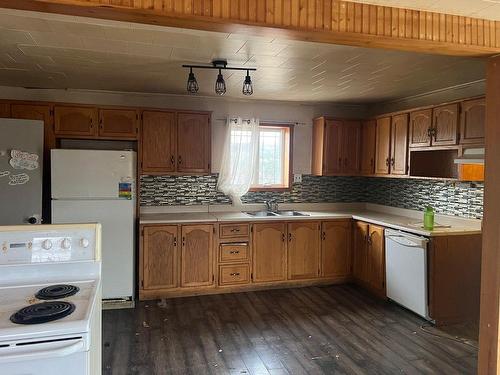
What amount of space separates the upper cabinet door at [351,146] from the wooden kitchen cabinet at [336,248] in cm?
73

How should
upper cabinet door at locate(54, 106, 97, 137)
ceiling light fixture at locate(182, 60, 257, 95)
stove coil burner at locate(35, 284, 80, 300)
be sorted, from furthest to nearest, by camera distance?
upper cabinet door at locate(54, 106, 97, 137) < ceiling light fixture at locate(182, 60, 257, 95) < stove coil burner at locate(35, 284, 80, 300)

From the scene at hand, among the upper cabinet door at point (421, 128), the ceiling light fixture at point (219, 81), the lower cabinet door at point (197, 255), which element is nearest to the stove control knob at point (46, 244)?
the ceiling light fixture at point (219, 81)

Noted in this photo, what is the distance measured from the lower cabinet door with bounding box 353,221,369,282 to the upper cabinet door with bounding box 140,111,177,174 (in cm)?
227

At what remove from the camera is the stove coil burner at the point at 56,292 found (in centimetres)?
162

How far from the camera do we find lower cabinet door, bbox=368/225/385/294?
3.93 meters

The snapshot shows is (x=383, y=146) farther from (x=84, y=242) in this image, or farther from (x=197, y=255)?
(x=84, y=242)

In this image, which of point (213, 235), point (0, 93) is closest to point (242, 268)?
point (213, 235)

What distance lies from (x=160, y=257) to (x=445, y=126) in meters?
3.10

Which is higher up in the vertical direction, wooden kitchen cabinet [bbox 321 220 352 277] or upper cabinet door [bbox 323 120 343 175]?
upper cabinet door [bbox 323 120 343 175]

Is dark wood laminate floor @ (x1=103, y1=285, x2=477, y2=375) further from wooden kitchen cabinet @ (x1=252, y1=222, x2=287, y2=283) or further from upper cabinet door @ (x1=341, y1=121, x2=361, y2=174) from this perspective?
upper cabinet door @ (x1=341, y1=121, x2=361, y2=174)

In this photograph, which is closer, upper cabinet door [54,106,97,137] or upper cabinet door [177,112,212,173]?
upper cabinet door [54,106,97,137]

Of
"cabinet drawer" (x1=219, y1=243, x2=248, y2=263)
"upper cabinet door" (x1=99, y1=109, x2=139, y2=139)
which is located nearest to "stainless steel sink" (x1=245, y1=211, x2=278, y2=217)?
"cabinet drawer" (x1=219, y1=243, x2=248, y2=263)

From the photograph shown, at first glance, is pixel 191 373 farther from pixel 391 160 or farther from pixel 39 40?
pixel 391 160

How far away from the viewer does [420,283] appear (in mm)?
3367
